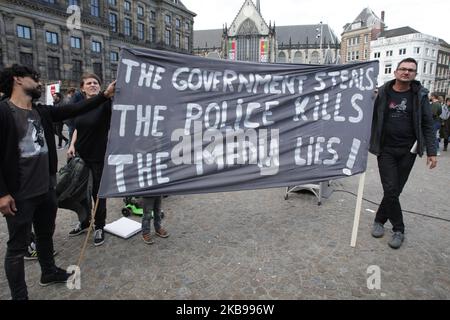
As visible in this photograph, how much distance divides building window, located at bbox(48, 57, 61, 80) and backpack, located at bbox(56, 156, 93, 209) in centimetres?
3654

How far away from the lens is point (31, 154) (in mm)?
2480

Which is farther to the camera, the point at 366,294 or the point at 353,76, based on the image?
the point at 353,76

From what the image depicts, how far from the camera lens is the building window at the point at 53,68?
1336 inches

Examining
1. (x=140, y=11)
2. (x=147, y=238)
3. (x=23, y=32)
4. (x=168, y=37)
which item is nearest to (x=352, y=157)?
(x=147, y=238)

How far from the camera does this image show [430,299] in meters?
2.75

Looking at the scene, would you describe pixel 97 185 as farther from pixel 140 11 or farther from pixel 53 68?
pixel 140 11

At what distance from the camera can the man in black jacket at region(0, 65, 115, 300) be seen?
2.30 metres

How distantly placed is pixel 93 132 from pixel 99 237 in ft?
4.48

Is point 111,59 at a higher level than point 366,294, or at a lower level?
higher

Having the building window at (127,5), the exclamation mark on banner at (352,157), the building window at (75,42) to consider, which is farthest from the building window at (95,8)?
the exclamation mark on banner at (352,157)

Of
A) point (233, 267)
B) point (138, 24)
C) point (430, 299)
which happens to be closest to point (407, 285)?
point (430, 299)

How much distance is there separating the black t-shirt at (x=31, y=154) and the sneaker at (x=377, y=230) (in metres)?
4.02
